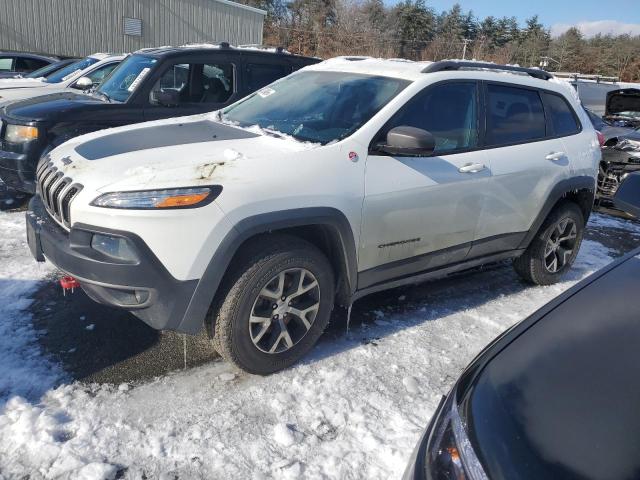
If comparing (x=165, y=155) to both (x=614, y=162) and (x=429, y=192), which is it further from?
(x=614, y=162)

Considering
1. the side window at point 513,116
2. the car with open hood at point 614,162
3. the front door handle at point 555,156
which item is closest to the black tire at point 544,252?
the front door handle at point 555,156

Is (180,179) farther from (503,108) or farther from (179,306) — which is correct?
(503,108)

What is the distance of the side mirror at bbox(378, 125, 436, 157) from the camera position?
3135 mm

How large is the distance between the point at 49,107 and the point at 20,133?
0.43m

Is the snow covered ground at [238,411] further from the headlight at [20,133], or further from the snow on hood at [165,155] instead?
the headlight at [20,133]

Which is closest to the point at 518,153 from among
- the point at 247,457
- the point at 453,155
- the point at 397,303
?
the point at 453,155

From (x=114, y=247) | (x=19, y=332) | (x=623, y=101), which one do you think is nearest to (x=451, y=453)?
(x=114, y=247)

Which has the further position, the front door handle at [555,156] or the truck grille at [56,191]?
the front door handle at [555,156]

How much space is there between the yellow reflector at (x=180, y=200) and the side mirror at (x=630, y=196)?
2310 millimetres

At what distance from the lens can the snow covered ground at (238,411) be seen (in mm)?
2439

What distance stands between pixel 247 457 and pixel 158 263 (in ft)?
3.34

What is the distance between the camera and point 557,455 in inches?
56.2

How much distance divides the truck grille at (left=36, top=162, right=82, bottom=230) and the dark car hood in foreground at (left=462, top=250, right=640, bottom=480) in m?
2.26

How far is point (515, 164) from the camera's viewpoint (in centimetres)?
410
